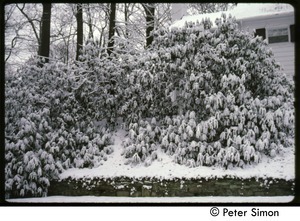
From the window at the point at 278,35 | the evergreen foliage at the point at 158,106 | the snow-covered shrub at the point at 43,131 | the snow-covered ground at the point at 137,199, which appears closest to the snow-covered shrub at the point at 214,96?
the evergreen foliage at the point at 158,106

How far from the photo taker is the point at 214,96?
260 inches

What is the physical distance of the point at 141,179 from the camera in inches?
245

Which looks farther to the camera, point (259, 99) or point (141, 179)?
point (259, 99)

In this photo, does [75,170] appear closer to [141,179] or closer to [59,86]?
[141,179]

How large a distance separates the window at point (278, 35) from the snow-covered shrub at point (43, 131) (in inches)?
269

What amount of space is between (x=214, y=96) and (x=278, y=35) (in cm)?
527

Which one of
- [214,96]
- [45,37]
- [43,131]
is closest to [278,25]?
[214,96]

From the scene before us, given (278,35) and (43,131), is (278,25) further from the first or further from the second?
(43,131)

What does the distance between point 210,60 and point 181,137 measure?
6.13 feet

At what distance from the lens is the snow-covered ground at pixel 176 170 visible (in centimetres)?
596

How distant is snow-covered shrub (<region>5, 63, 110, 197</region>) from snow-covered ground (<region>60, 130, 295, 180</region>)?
0.90 ft

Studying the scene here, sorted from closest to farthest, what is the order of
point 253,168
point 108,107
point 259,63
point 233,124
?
1. point 253,168
2. point 233,124
3. point 259,63
4. point 108,107

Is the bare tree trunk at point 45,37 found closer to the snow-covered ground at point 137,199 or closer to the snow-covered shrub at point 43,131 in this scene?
the snow-covered shrub at point 43,131

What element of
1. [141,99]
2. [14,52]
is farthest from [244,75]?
[14,52]
